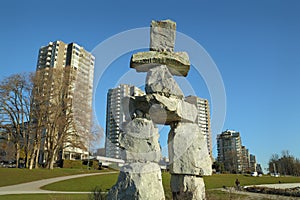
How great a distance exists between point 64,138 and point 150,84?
1031 inches

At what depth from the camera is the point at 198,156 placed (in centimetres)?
774

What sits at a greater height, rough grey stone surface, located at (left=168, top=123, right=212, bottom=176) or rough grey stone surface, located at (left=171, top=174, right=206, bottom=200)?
rough grey stone surface, located at (left=168, top=123, right=212, bottom=176)

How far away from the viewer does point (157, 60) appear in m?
7.89

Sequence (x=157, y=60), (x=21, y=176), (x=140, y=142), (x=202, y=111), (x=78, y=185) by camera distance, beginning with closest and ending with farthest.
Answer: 1. (x=140, y=142)
2. (x=157, y=60)
3. (x=202, y=111)
4. (x=78, y=185)
5. (x=21, y=176)

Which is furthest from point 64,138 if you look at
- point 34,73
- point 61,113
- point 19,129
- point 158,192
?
point 158,192

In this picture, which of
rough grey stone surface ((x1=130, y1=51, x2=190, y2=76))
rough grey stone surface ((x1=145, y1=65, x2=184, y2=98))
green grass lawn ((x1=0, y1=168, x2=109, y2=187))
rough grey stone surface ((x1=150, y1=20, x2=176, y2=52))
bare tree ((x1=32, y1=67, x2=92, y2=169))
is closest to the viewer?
rough grey stone surface ((x1=145, y1=65, x2=184, y2=98))

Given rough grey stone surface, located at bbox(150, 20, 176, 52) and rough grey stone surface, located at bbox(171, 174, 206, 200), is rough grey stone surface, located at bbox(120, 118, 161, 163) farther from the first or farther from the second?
rough grey stone surface, located at bbox(150, 20, 176, 52)

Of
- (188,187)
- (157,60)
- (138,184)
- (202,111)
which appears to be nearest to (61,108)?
(202,111)

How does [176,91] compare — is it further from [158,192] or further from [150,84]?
[158,192]

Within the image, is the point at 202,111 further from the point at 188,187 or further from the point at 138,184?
the point at 138,184

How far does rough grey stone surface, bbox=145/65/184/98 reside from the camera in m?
7.55

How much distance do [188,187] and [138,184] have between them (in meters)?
1.89

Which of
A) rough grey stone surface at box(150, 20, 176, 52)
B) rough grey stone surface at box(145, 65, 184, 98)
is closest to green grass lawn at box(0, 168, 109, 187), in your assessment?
rough grey stone surface at box(145, 65, 184, 98)

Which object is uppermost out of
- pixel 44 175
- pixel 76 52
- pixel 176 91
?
pixel 76 52
